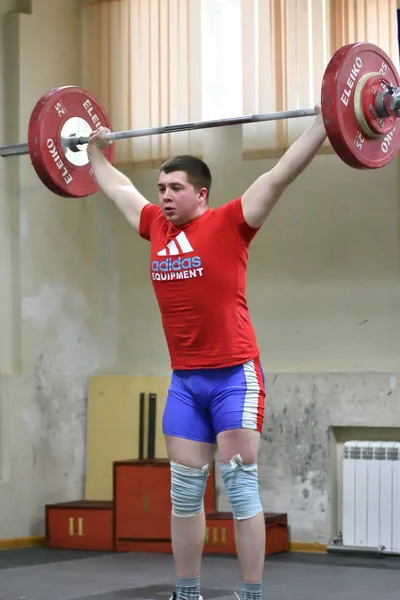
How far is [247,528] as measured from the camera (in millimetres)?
2973

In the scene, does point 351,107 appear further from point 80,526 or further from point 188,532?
point 80,526

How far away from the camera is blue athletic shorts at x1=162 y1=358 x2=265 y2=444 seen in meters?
3.02

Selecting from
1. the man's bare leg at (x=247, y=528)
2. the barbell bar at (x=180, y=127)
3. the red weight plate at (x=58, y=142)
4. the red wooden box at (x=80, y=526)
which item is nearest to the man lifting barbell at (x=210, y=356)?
the man's bare leg at (x=247, y=528)

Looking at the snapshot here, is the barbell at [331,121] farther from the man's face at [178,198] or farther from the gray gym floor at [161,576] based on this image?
the gray gym floor at [161,576]

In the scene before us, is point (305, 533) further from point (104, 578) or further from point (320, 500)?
point (104, 578)

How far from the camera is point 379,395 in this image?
5164mm

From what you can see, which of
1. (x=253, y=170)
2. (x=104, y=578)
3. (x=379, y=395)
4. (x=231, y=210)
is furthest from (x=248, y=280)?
(x=231, y=210)

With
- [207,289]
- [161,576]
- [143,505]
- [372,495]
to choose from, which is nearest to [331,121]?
[207,289]

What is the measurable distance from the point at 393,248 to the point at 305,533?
150 centimetres

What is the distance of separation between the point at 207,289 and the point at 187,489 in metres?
0.58

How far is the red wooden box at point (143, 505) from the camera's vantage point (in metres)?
5.29

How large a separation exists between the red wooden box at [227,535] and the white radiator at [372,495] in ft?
1.06

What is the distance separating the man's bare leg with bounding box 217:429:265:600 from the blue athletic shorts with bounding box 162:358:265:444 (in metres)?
0.03

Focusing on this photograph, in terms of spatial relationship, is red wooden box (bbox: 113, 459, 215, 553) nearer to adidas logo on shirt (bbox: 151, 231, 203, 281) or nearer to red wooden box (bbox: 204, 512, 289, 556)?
red wooden box (bbox: 204, 512, 289, 556)
